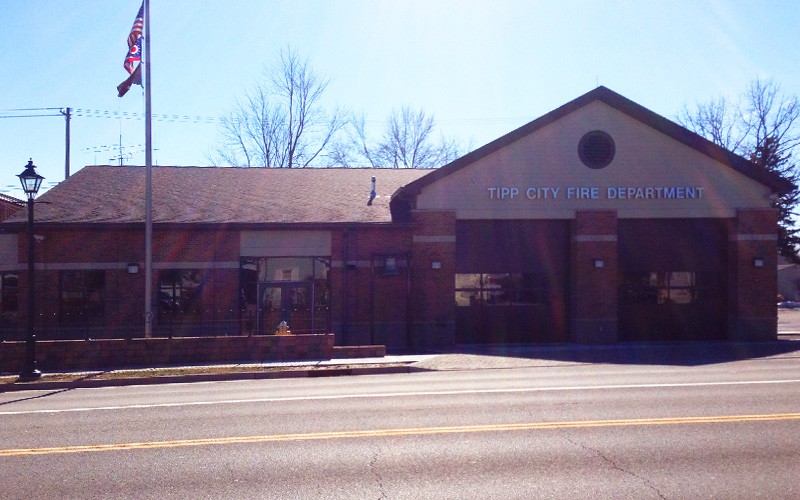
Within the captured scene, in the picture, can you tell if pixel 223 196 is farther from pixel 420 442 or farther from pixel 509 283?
pixel 420 442

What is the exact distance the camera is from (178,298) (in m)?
24.1

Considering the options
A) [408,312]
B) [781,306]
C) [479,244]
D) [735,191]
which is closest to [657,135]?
[735,191]

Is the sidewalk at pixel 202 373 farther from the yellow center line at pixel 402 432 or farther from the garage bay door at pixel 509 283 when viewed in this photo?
the yellow center line at pixel 402 432

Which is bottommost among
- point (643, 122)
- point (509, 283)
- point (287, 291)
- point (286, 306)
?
point (286, 306)

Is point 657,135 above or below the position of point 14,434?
above

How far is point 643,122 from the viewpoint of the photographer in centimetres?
2512

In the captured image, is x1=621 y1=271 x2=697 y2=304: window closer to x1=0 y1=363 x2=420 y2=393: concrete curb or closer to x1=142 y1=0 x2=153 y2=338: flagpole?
x1=0 y1=363 x2=420 y2=393: concrete curb

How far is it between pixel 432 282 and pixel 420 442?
15815 mm

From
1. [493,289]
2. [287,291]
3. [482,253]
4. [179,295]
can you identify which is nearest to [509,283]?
[493,289]

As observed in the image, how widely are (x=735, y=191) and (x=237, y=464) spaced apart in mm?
22059

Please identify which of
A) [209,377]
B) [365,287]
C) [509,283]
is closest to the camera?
[209,377]

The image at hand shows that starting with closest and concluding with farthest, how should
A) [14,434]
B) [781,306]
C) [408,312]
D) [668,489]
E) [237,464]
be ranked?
1. [668,489]
2. [237,464]
3. [14,434]
4. [408,312]
5. [781,306]

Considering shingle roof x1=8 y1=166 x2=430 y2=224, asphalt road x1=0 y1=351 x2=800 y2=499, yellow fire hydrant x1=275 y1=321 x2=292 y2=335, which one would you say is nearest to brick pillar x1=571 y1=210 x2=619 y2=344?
shingle roof x1=8 y1=166 x2=430 y2=224

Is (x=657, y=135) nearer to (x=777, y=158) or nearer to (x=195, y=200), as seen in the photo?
(x=195, y=200)
